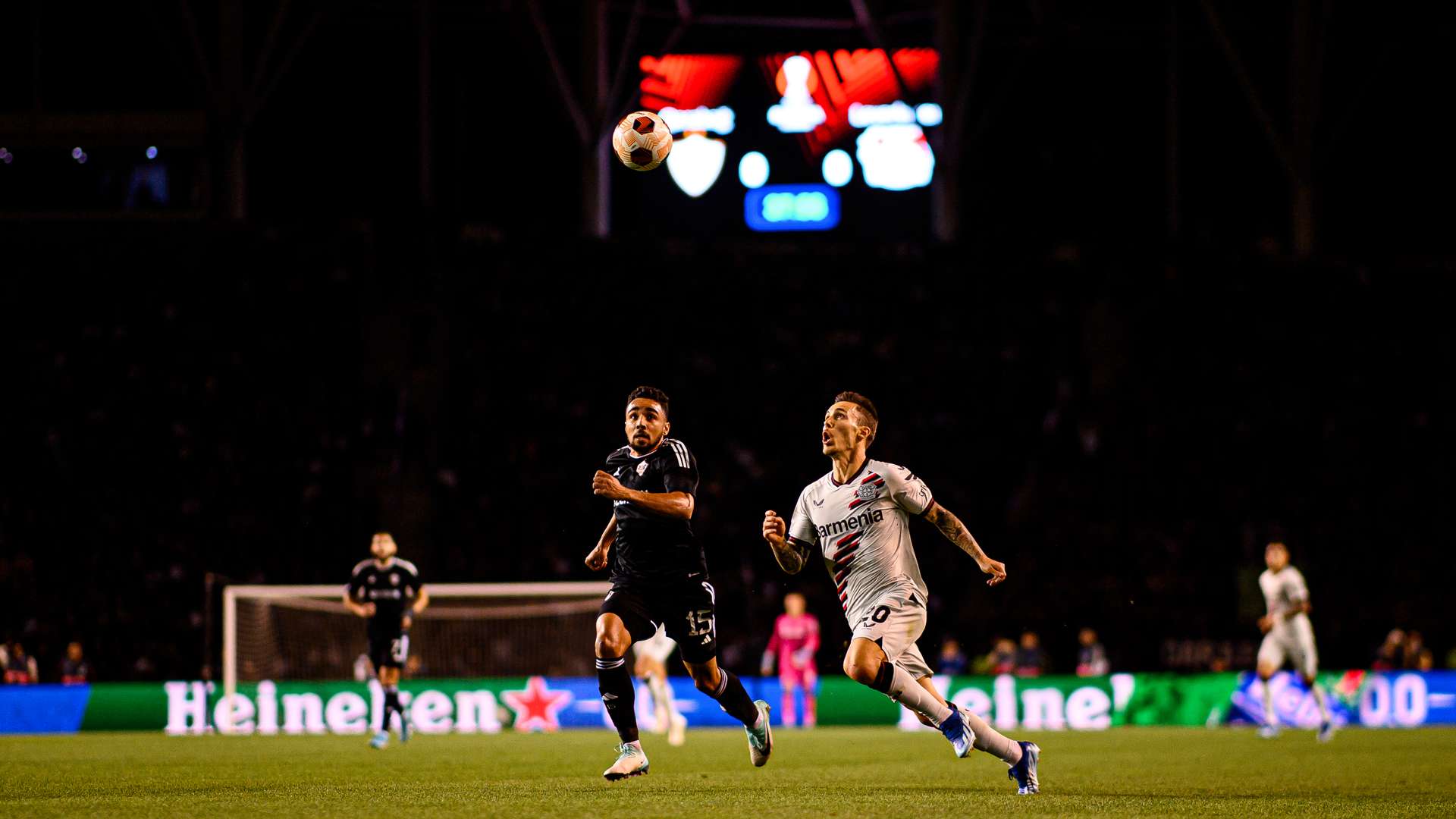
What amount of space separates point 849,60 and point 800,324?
4717 mm

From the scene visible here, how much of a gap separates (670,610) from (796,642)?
10.8 meters

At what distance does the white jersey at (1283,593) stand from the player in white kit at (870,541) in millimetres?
9536

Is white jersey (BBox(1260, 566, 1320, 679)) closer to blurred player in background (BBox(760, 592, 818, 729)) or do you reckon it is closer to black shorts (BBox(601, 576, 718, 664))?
blurred player in background (BBox(760, 592, 818, 729))

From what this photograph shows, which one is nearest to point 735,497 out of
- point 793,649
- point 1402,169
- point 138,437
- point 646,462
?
point 793,649

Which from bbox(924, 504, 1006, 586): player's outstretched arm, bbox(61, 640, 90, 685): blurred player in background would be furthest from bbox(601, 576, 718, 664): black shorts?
bbox(61, 640, 90, 685): blurred player in background

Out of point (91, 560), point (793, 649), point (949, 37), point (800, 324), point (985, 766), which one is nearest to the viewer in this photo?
point (985, 766)

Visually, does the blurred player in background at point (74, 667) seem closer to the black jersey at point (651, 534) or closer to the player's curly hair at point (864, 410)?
the black jersey at point (651, 534)

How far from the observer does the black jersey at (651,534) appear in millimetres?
9086

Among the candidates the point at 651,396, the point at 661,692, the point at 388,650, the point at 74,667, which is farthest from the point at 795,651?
the point at 651,396

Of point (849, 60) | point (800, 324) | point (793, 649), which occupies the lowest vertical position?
point (793, 649)

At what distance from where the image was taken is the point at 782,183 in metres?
28.7

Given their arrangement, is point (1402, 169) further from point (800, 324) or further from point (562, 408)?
point (562, 408)

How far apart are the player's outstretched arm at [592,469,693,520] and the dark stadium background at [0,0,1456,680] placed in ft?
51.3

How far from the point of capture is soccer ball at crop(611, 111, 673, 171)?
12.3 m
